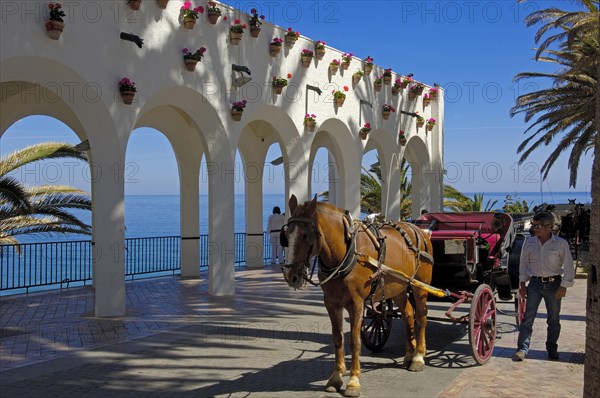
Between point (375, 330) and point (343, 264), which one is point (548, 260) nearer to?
point (375, 330)

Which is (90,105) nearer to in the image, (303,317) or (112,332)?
(112,332)

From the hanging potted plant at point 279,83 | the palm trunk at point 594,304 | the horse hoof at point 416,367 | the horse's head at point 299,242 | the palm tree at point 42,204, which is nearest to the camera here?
the palm trunk at point 594,304

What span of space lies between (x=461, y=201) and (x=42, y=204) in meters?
23.5

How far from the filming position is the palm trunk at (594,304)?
4785mm

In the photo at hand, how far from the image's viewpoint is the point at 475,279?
9.04m

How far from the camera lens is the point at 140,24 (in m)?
11.8

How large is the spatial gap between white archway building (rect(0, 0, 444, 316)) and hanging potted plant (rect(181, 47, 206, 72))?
12 centimetres

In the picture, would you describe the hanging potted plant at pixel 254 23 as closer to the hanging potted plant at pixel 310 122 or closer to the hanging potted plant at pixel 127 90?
the hanging potted plant at pixel 310 122

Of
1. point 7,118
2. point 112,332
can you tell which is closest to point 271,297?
point 112,332

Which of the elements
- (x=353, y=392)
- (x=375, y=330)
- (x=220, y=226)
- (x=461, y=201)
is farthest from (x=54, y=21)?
(x=461, y=201)

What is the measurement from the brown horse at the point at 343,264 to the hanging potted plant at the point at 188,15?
22.4ft

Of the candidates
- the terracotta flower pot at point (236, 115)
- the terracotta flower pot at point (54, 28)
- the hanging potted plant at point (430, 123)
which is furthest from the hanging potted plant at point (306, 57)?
the hanging potted plant at point (430, 123)

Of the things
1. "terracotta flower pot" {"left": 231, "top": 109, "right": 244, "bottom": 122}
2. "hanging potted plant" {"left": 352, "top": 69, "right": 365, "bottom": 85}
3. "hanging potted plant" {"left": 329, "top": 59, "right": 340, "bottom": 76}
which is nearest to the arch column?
"terracotta flower pot" {"left": 231, "top": 109, "right": 244, "bottom": 122}

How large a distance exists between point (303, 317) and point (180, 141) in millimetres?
7333
